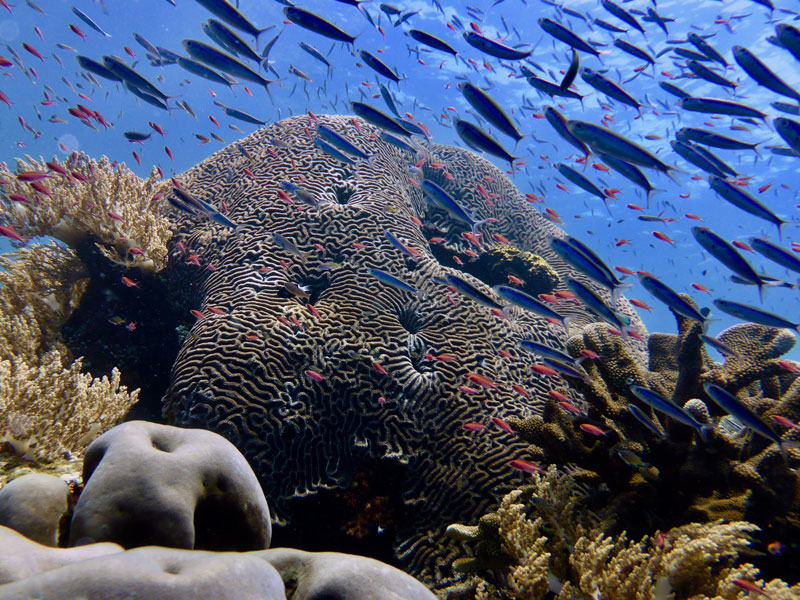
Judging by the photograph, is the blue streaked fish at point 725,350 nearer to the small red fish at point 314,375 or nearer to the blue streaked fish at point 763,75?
the blue streaked fish at point 763,75

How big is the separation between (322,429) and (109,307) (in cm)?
391

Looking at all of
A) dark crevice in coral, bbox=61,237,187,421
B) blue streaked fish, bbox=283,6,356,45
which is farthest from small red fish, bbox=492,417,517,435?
dark crevice in coral, bbox=61,237,187,421

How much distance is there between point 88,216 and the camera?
5523mm

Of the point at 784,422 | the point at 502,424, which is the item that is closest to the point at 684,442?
the point at 784,422

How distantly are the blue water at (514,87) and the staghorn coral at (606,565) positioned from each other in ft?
21.0

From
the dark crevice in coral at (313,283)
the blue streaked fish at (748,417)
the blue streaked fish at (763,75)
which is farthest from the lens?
the dark crevice in coral at (313,283)

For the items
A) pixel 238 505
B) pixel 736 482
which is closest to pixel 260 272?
pixel 238 505

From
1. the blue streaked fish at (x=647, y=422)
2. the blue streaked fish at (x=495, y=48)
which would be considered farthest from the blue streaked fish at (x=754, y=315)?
the blue streaked fish at (x=495, y=48)

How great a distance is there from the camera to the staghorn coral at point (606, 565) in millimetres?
2092

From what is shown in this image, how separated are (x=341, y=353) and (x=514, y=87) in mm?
32284

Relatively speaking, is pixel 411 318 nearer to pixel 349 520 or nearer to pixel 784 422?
pixel 349 520

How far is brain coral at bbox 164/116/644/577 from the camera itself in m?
3.98

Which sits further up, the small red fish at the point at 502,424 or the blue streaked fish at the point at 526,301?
the blue streaked fish at the point at 526,301

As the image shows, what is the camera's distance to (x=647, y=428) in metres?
3.07
